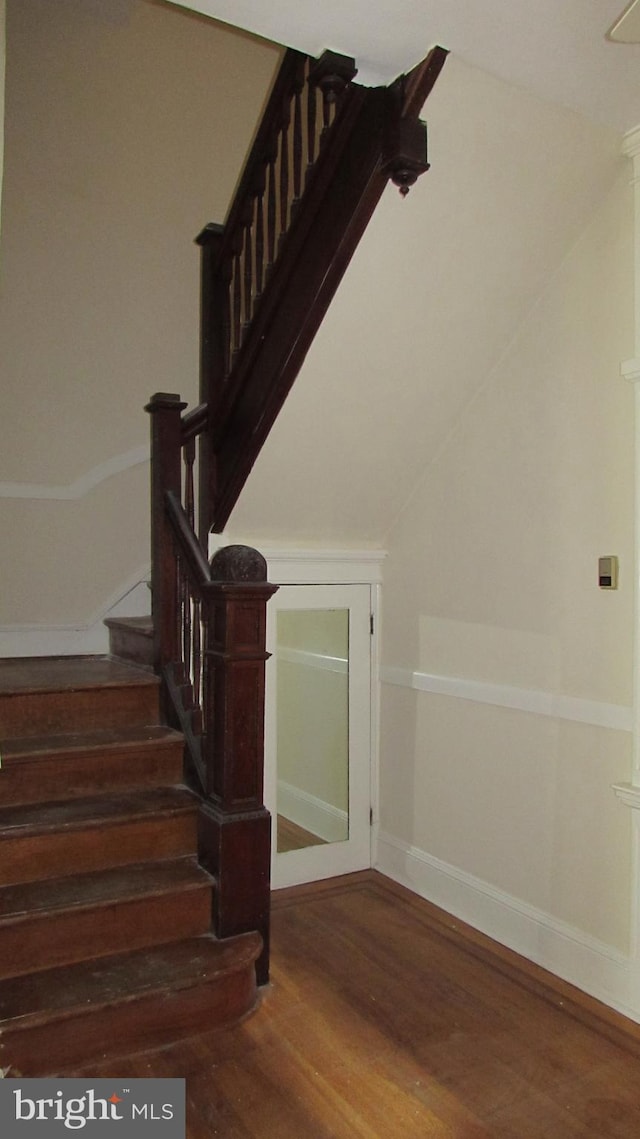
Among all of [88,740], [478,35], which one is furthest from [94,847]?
[478,35]

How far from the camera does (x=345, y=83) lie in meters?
2.08

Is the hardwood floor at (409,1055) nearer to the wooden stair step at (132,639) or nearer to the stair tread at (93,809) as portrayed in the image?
the stair tread at (93,809)

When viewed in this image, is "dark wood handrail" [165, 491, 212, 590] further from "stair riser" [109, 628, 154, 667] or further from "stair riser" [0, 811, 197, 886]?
"stair riser" [0, 811, 197, 886]

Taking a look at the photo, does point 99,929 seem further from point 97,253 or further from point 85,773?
point 97,253

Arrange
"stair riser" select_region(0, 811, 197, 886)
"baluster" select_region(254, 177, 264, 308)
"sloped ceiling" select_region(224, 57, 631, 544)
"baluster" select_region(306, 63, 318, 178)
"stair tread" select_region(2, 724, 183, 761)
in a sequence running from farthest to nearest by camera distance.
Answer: "baluster" select_region(254, 177, 264, 308)
"stair tread" select_region(2, 724, 183, 761)
"baluster" select_region(306, 63, 318, 178)
"stair riser" select_region(0, 811, 197, 886)
"sloped ceiling" select_region(224, 57, 631, 544)

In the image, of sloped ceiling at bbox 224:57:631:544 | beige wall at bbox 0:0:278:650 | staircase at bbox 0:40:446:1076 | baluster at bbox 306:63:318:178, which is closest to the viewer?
staircase at bbox 0:40:446:1076

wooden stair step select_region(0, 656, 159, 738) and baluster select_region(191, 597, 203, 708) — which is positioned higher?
baluster select_region(191, 597, 203, 708)

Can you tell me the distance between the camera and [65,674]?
3.24m

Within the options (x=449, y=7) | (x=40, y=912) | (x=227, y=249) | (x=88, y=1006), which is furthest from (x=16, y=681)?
(x=449, y=7)

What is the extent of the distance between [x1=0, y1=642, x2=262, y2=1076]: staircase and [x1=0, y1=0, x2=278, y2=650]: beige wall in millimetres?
1135

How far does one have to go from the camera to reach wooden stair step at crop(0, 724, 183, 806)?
8.62ft

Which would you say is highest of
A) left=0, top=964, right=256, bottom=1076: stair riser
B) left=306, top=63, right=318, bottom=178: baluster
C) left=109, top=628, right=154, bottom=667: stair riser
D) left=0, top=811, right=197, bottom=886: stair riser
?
left=306, top=63, right=318, bottom=178: baluster

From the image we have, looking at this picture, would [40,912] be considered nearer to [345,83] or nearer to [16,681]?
[16,681]

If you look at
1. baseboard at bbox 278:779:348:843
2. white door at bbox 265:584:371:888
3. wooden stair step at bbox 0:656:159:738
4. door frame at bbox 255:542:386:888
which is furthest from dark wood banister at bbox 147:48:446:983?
baseboard at bbox 278:779:348:843
